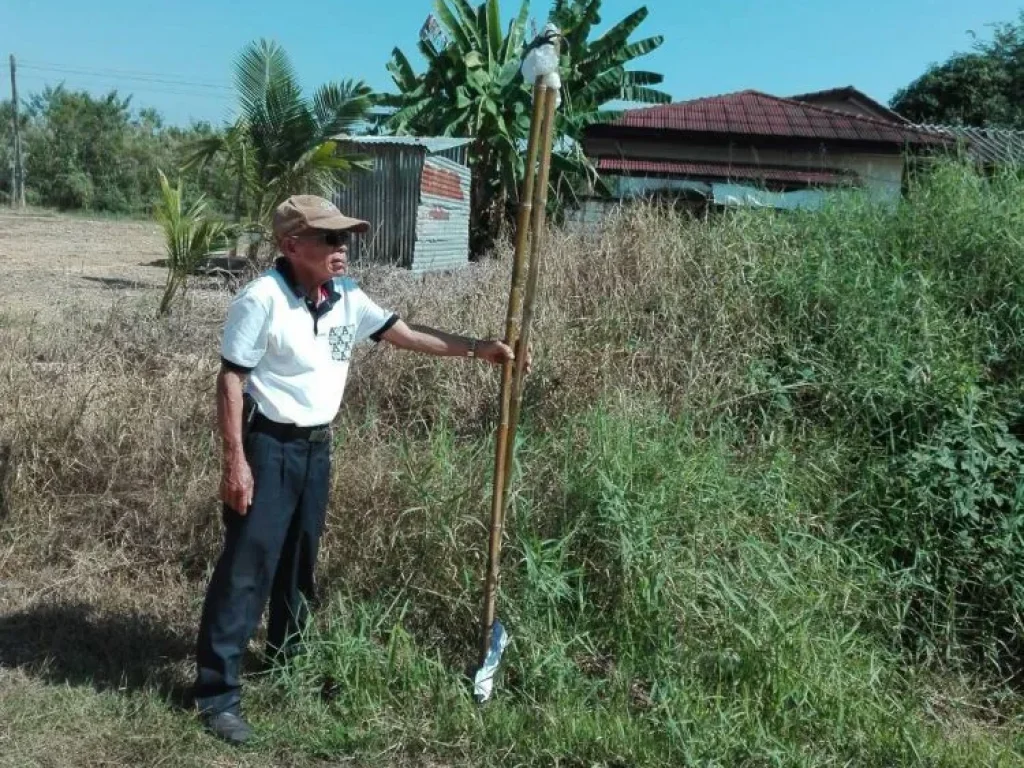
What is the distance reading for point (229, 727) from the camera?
3252mm

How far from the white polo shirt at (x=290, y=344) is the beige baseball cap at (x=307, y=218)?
14cm

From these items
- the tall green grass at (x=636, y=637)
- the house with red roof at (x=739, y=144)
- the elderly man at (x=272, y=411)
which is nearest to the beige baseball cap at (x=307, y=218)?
the elderly man at (x=272, y=411)

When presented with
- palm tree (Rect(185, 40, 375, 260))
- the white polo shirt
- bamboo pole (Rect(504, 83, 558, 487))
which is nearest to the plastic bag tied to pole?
bamboo pole (Rect(504, 83, 558, 487))

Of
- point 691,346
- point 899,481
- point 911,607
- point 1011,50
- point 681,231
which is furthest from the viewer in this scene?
point 1011,50

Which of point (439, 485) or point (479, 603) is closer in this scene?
point (479, 603)

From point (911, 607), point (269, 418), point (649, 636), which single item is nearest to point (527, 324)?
point (269, 418)

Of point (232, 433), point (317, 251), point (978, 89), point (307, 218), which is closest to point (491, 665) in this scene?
point (232, 433)

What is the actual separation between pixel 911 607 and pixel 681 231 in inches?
123

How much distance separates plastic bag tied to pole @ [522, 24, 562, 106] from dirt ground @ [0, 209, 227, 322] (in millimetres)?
4510

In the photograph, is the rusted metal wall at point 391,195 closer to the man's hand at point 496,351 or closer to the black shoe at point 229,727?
the man's hand at point 496,351

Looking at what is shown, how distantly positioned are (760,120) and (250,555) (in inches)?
524

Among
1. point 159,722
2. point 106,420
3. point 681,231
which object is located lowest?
point 159,722

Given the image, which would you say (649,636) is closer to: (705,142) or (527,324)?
(527,324)

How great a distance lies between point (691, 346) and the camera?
17.1 ft
